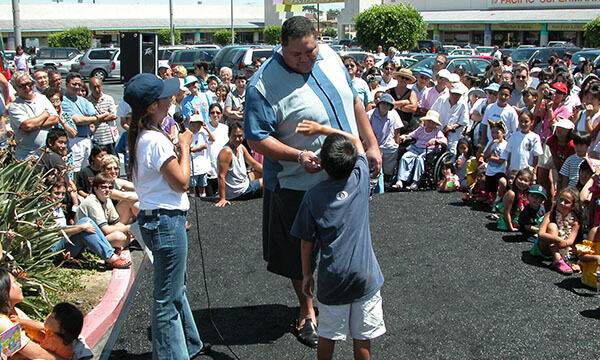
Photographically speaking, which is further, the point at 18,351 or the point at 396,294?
the point at 396,294

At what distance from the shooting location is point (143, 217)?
3812mm

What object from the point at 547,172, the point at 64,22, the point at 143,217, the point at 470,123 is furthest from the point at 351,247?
the point at 64,22

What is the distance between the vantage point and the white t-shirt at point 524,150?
7953 mm

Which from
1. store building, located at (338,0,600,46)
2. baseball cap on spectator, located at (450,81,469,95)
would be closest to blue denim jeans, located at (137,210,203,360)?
baseball cap on spectator, located at (450,81,469,95)

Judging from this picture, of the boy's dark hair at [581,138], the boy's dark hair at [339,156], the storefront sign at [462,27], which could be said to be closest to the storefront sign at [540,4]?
the storefront sign at [462,27]

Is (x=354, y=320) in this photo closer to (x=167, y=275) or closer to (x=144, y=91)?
(x=167, y=275)

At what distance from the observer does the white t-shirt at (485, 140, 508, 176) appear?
819cm

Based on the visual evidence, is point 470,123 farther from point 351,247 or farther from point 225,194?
point 351,247

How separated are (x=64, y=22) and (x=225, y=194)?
2191 inches

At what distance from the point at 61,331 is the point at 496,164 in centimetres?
594

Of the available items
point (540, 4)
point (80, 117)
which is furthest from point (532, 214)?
point (540, 4)

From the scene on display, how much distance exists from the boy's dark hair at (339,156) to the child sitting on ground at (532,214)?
12.0 ft

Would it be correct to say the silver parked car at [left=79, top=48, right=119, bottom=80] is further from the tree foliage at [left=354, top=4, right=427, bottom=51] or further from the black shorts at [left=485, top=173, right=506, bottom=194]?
the black shorts at [left=485, top=173, right=506, bottom=194]

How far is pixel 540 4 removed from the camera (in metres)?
52.9
